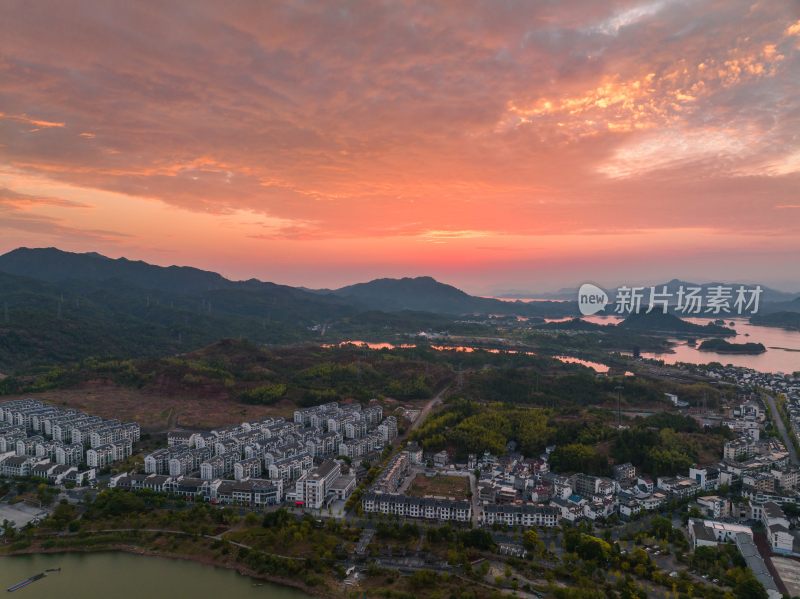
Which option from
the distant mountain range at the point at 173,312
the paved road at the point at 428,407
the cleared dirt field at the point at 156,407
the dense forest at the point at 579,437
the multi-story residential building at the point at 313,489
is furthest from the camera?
the distant mountain range at the point at 173,312

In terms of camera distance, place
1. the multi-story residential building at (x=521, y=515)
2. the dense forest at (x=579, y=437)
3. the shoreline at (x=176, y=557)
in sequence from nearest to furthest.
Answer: the shoreline at (x=176, y=557) → the multi-story residential building at (x=521, y=515) → the dense forest at (x=579, y=437)

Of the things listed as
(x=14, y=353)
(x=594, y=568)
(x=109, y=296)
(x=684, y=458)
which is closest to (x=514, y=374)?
(x=684, y=458)

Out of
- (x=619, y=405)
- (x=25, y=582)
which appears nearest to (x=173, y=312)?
(x=619, y=405)

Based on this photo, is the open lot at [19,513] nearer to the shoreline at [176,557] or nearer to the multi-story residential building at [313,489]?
the shoreline at [176,557]

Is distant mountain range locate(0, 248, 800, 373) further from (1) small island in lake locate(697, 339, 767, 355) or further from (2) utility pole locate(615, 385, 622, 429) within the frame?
(2) utility pole locate(615, 385, 622, 429)

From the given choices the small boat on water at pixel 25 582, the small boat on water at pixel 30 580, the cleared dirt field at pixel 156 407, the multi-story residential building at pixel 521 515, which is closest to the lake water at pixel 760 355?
the multi-story residential building at pixel 521 515

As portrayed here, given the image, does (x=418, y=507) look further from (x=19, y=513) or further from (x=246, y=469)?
(x=19, y=513)

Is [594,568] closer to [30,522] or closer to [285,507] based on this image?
[285,507]
